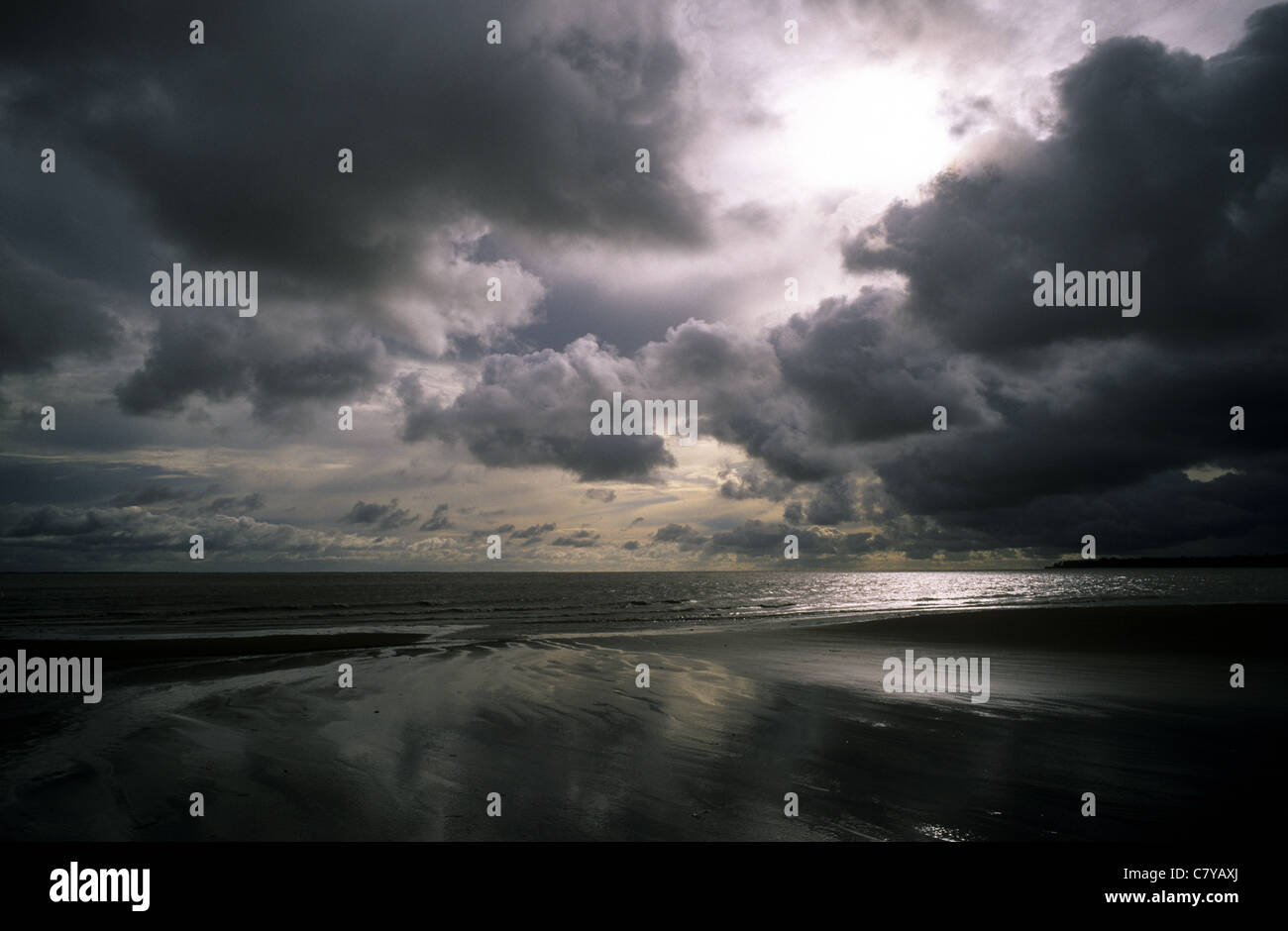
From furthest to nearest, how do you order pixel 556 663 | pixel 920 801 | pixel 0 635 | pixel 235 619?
pixel 235 619, pixel 0 635, pixel 556 663, pixel 920 801

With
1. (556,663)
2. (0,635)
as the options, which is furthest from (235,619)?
(556,663)

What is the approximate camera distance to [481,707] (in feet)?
40.4

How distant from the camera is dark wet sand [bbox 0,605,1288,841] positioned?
6.39 m

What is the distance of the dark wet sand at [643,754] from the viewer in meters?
6.39

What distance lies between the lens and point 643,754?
890 cm

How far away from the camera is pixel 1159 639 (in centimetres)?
2355
